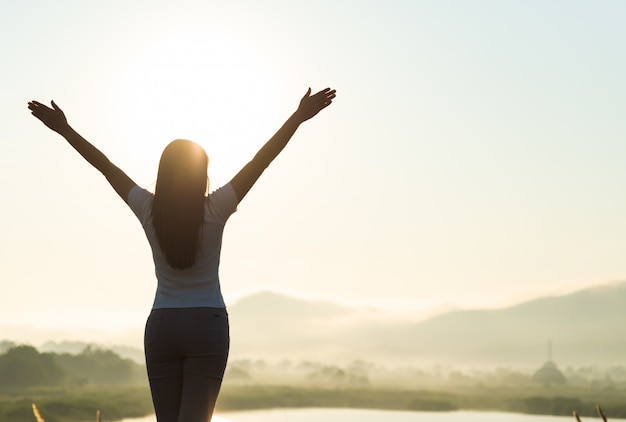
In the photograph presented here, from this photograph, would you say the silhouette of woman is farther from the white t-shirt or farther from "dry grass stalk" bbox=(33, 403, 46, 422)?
"dry grass stalk" bbox=(33, 403, 46, 422)

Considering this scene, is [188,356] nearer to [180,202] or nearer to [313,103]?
[180,202]

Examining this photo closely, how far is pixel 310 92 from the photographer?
314 inches

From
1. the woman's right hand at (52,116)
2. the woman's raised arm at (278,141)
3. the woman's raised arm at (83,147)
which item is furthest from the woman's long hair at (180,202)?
the woman's right hand at (52,116)

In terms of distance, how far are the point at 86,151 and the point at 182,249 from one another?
1263mm

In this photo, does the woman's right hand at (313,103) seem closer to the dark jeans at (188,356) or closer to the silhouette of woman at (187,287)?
the silhouette of woman at (187,287)

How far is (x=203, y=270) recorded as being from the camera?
7.23m

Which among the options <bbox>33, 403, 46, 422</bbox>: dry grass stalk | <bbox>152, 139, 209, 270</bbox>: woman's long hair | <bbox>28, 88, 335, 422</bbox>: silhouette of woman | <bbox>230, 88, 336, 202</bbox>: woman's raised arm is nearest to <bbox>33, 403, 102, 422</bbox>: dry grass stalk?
<bbox>33, 403, 46, 422</bbox>: dry grass stalk

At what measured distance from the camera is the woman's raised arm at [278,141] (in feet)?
24.2

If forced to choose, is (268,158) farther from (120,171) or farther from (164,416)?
(164,416)

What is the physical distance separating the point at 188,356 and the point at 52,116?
7.13 feet

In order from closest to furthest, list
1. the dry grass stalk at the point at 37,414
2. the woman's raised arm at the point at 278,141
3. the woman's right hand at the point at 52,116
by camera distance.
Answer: the woman's raised arm at the point at 278,141
the dry grass stalk at the point at 37,414
the woman's right hand at the point at 52,116

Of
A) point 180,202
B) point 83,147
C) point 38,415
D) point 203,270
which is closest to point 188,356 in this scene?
point 203,270

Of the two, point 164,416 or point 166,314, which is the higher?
point 166,314

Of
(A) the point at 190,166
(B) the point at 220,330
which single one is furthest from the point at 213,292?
(A) the point at 190,166
